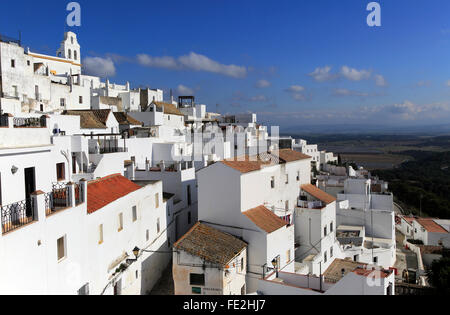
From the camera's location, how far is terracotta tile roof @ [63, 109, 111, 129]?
81.9 ft

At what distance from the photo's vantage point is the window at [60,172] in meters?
15.5

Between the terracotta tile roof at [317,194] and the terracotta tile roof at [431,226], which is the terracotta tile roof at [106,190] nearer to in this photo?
the terracotta tile roof at [317,194]

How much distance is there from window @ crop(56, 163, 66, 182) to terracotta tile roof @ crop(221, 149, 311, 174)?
7415 millimetres

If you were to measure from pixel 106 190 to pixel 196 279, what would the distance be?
5287 millimetres

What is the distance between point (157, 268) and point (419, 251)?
72.1 ft

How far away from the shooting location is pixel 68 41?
4803 centimetres

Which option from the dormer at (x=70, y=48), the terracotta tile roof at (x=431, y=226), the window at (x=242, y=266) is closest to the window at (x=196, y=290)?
the window at (x=242, y=266)

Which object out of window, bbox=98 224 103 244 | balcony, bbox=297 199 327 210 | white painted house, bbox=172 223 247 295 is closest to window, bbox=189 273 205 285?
white painted house, bbox=172 223 247 295

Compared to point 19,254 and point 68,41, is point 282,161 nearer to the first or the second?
point 19,254

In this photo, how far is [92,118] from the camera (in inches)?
1037

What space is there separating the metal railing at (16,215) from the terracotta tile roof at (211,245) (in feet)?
25.0

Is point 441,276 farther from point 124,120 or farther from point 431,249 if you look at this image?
point 124,120
